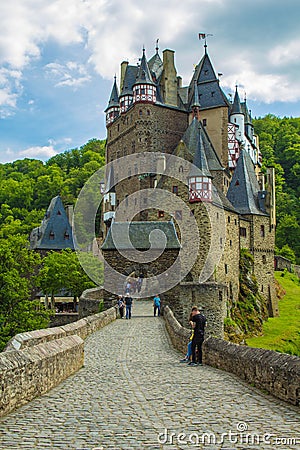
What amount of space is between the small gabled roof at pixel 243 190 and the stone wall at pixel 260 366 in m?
40.3

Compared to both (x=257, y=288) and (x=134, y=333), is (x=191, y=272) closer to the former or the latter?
(x=257, y=288)

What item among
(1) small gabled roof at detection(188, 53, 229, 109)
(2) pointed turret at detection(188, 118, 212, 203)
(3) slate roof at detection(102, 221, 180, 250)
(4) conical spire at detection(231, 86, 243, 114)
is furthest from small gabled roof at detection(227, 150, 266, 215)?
(3) slate roof at detection(102, 221, 180, 250)

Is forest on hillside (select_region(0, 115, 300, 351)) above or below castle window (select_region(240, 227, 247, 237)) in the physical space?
above

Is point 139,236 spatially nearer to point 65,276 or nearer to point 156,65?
point 65,276

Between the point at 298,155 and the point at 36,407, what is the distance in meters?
90.4

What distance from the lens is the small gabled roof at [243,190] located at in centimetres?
5331

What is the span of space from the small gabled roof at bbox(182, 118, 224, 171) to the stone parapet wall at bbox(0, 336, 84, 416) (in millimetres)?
38640

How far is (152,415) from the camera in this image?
25.4 feet

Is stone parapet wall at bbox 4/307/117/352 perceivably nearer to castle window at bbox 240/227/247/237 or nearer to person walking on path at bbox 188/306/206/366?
person walking on path at bbox 188/306/206/366

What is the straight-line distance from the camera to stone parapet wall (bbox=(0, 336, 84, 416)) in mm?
7863

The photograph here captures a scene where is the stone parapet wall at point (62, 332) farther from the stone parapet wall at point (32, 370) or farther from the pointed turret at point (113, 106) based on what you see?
the pointed turret at point (113, 106)

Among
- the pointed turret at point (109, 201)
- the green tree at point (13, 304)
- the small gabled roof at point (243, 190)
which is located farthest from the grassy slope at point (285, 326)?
the pointed turret at point (109, 201)

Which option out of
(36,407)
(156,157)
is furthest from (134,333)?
(156,157)

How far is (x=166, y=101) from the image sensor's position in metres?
59.3
